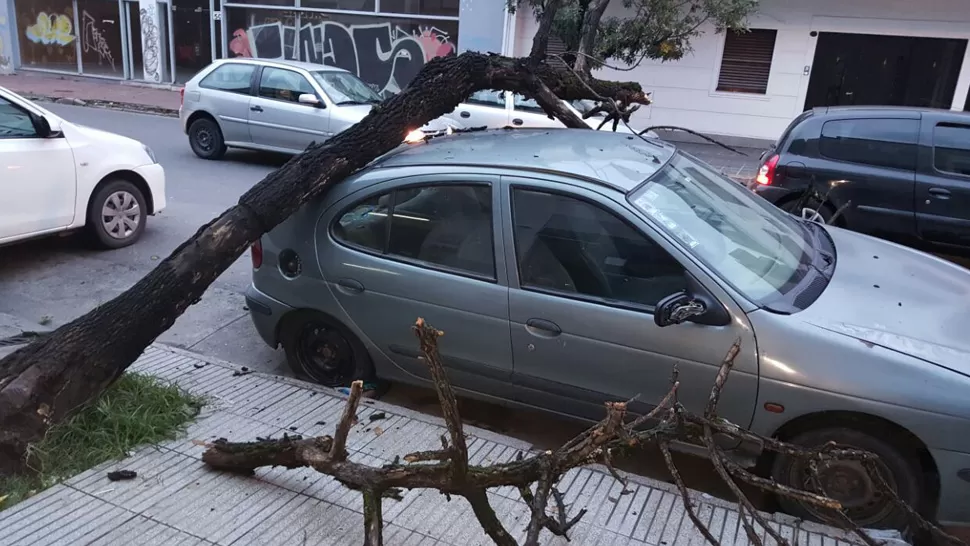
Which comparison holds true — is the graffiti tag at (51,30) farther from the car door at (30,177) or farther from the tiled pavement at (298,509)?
the tiled pavement at (298,509)

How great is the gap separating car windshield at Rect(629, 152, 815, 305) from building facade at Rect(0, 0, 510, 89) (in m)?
13.9

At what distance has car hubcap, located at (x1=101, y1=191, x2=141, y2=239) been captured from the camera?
23.9ft

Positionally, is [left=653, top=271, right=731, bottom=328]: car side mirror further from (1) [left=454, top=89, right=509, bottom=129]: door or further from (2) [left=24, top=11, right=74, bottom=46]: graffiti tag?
(2) [left=24, top=11, right=74, bottom=46]: graffiti tag

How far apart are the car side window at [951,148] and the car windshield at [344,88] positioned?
773 cm

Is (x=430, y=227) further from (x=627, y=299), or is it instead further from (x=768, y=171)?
(x=768, y=171)

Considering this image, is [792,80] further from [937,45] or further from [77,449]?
[77,449]

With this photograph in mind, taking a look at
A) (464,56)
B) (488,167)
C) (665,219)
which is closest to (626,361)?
(665,219)

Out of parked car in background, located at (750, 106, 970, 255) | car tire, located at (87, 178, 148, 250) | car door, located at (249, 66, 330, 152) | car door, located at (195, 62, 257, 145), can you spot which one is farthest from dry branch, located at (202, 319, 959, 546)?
car door, located at (195, 62, 257, 145)

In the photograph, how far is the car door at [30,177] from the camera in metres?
6.21

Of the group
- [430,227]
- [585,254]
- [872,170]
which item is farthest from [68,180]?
[872,170]

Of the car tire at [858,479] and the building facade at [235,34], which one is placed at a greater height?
the building facade at [235,34]

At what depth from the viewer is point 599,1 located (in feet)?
25.2

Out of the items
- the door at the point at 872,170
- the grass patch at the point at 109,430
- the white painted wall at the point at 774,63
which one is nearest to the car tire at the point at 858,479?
the grass patch at the point at 109,430

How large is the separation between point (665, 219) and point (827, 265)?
1.05 metres
